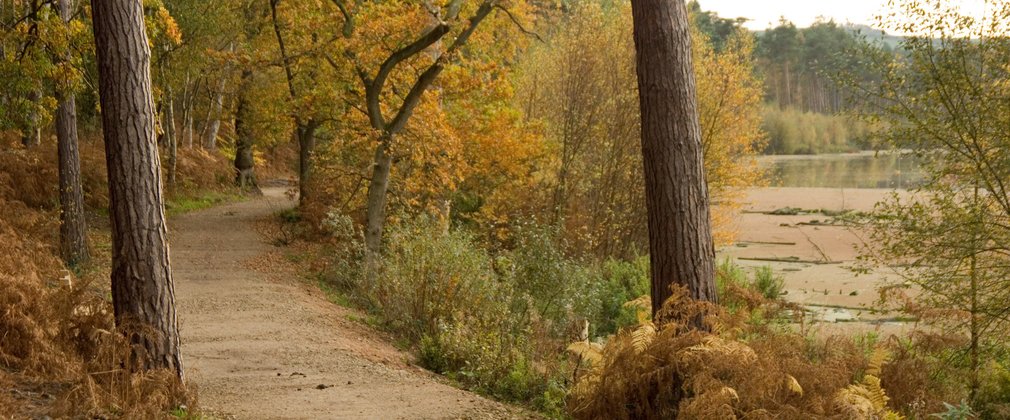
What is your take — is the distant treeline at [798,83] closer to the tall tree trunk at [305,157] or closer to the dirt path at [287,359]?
the tall tree trunk at [305,157]

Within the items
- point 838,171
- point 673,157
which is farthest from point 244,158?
point 838,171

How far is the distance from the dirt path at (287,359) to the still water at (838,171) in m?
25.8

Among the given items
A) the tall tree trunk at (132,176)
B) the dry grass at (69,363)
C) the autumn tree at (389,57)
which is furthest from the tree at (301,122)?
the tall tree trunk at (132,176)

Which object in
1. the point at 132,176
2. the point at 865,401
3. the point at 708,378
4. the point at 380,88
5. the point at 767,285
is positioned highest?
the point at 380,88

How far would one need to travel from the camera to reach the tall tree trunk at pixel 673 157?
750 centimetres

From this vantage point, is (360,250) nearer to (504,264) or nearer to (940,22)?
(504,264)

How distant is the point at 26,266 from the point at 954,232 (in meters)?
11.3

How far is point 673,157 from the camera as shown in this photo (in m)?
7.53

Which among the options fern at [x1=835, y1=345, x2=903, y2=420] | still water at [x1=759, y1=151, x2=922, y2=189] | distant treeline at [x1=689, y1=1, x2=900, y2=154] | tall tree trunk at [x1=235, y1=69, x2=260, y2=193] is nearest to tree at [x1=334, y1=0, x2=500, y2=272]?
tall tree trunk at [x1=235, y1=69, x2=260, y2=193]

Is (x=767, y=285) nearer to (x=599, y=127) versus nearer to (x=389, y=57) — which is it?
(x=599, y=127)

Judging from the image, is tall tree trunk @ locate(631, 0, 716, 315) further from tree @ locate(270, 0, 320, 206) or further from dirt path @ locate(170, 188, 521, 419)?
Answer: tree @ locate(270, 0, 320, 206)

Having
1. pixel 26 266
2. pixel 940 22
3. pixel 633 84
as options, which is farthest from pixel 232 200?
pixel 940 22

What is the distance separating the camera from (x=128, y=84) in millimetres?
6711

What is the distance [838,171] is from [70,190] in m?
44.4
